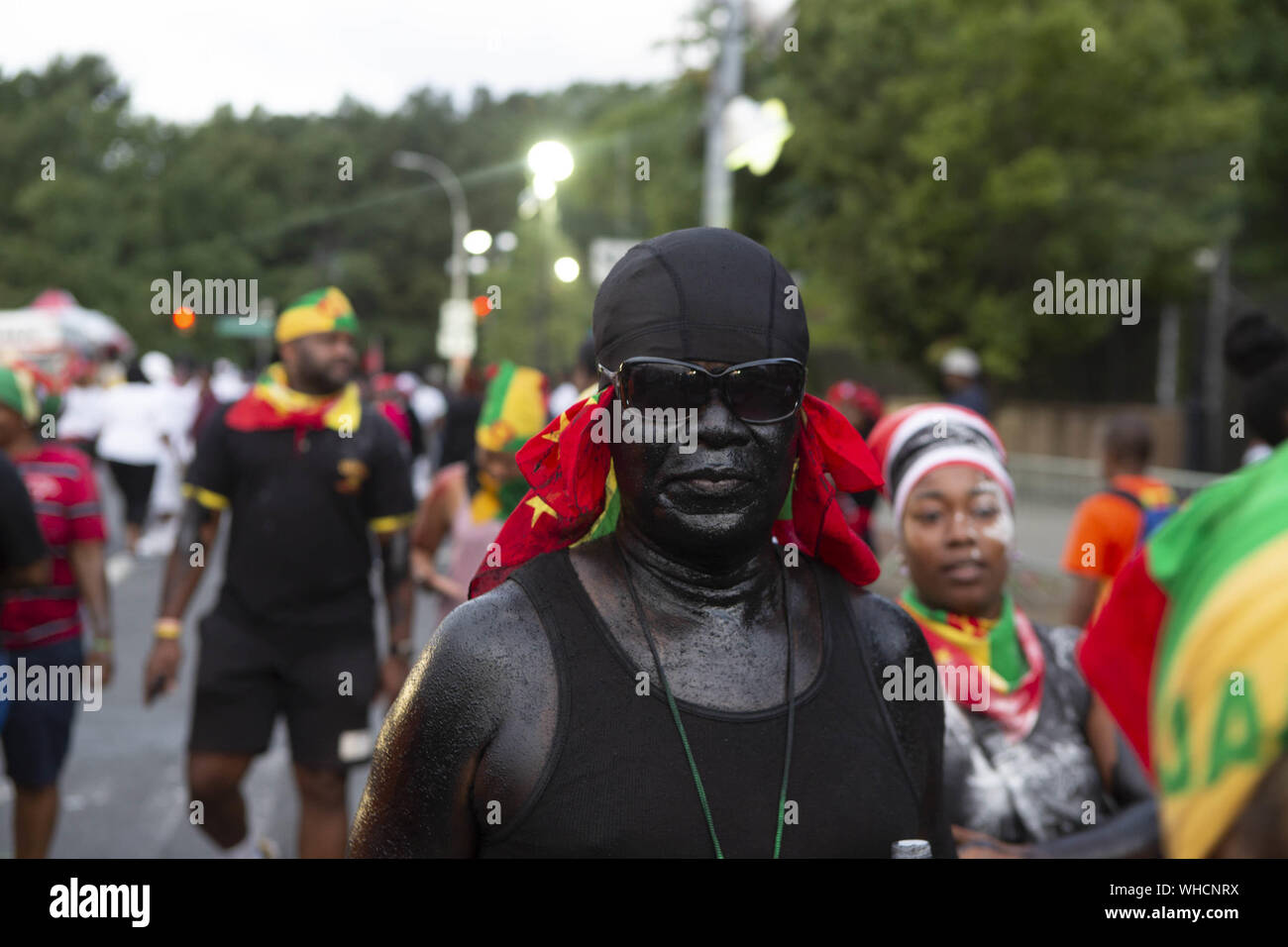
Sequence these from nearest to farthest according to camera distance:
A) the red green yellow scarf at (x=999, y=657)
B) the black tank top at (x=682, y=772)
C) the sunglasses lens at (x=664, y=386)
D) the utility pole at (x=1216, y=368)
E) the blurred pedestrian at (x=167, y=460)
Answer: the black tank top at (x=682, y=772) < the sunglasses lens at (x=664, y=386) < the red green yellow scarf at (x=999, y=657) < the blurred pedestrian at (x=167, y=460) < the utility pole at (x=1216, y=368)

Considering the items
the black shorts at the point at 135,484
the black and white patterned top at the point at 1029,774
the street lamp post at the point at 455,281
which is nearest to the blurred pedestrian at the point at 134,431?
the black shorts at the point at 135,484

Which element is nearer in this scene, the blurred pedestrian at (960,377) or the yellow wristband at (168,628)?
the yellow wristband at (168,628)

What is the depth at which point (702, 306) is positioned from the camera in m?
2.06

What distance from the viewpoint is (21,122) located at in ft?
151

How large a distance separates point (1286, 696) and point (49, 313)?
1197 inches

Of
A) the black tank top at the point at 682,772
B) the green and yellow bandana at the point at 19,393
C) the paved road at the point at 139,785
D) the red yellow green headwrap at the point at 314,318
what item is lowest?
the paved road at the point at 139,785

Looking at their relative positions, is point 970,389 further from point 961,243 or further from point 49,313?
point 49,313

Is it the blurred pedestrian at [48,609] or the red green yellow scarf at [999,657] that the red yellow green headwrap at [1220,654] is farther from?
the blurred pedestrian at [48,609]

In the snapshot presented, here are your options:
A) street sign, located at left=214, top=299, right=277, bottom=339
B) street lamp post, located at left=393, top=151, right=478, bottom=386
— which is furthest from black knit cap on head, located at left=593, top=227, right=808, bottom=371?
street lamp post, located at left=393, top=151, right=478, bottom=386

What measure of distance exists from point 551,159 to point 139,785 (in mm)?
4579

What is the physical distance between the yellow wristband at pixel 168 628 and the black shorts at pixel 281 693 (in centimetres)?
24

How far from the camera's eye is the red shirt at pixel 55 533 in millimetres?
5293

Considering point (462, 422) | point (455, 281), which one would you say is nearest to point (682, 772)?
point (462, 422)

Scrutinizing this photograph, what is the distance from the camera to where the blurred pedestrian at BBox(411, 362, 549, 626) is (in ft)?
19.1
